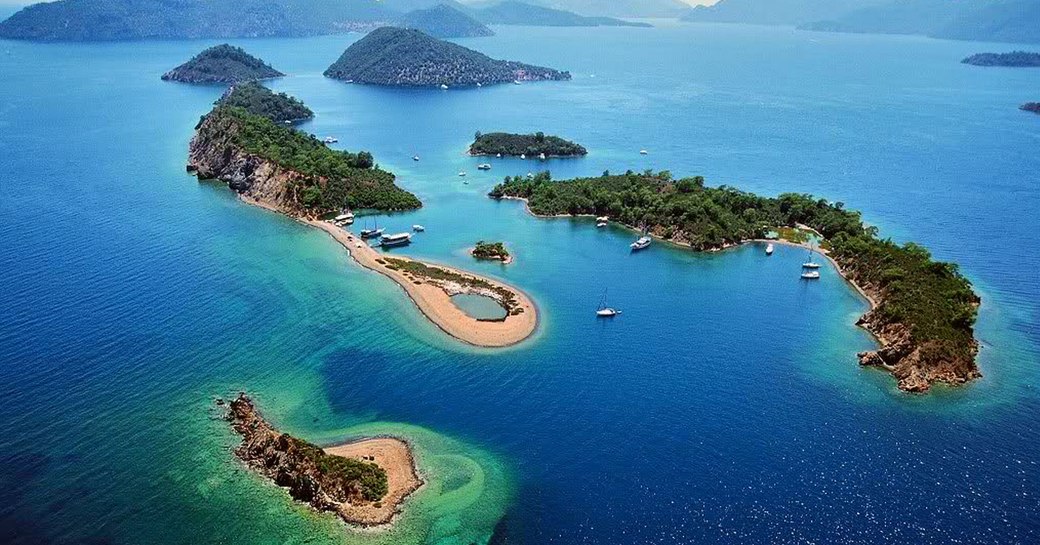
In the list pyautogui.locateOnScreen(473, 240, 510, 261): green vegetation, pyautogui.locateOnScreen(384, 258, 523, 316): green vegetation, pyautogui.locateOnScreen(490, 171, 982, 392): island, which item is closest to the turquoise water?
pyautogui.locateOnScreen(384, 258, 523, 316): green vegetation

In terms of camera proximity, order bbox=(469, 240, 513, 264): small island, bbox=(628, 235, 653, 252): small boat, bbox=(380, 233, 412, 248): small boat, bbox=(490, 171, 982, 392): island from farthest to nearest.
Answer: bbox=(628, 235, 653, 252): small boat < bbox=(380, 233, 412, 248): small boat < bbox=(469, 240, 513, 264): small island < bbox=(490, 171, 982, 392): island

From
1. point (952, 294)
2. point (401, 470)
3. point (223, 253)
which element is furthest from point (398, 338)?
point (952, 294)

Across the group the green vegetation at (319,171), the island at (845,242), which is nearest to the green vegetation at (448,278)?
the green vegetation at (319,171)

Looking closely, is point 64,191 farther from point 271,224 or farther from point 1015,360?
point 1015,360

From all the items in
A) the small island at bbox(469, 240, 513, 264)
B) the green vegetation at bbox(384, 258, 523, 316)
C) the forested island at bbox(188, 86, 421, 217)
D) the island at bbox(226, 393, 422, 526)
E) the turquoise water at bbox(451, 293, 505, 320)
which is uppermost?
the forested island at bbox(188, 86, 421, 217)

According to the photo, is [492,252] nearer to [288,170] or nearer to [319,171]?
[319,171]

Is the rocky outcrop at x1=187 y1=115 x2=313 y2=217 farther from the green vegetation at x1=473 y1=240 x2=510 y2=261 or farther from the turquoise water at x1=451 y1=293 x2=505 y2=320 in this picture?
the turquoise water at x1=451 y1=293 x2=505 y2=320
